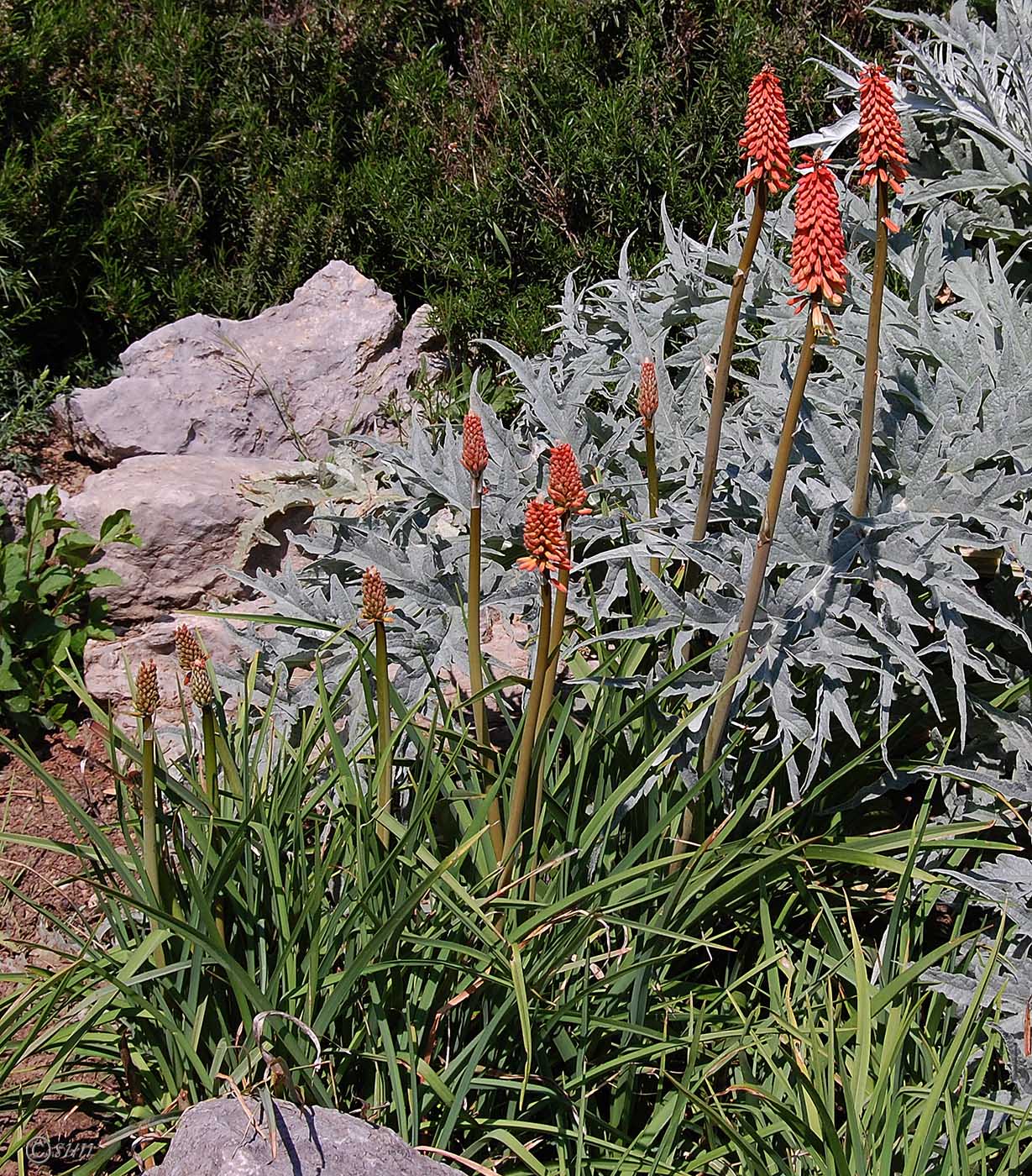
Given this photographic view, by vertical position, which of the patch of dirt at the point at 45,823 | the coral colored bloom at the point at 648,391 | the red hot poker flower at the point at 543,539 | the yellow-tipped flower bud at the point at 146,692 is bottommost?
the patch of dirt at the point at 45,823

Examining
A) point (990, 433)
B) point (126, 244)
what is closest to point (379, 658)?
point (990, 433)

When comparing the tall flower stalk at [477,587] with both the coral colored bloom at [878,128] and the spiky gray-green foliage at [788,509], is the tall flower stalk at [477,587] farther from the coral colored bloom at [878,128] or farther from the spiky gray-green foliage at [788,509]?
the coral colored bloom at [878,128]

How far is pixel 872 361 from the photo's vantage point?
2.12 metres

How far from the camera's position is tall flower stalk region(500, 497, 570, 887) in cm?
190

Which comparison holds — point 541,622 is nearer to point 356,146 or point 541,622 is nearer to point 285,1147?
point 285,1147

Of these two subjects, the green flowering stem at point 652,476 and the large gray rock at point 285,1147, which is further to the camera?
the green flowering stem at point 652,476

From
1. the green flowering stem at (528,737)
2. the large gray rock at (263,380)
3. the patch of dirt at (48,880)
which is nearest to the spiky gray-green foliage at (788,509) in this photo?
the green flowering stem at (528,737)

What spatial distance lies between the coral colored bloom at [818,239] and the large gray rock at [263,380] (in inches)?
106

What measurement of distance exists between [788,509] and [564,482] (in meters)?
0.70

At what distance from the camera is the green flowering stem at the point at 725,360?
2033mm

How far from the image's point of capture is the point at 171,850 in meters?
2.84

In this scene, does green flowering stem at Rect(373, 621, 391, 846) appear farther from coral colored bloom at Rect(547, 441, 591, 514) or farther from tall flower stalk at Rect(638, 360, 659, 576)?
tall flower stalk at Rect(638, 360, 659, 576)

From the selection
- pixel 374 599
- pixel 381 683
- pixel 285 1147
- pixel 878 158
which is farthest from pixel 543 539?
pixel 285 1147

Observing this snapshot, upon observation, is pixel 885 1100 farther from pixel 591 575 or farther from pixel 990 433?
pixel 591 575
